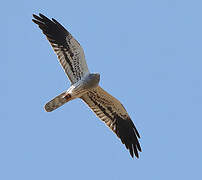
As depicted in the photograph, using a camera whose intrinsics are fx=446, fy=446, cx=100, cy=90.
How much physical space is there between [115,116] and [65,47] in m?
2.27

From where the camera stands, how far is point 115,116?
468 inches

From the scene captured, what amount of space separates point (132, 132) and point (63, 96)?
235 centimetres

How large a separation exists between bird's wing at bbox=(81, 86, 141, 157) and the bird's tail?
86cm

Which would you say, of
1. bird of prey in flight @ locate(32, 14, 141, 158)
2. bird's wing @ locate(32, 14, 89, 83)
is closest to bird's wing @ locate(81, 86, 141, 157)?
bird of prey in flight @ locate(32, 14, 141, 158)

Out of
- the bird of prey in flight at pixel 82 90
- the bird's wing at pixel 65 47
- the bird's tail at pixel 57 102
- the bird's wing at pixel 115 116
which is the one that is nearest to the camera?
the bird's tail at pixel 57 102

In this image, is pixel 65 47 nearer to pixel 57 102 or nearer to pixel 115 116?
pixel 57 102

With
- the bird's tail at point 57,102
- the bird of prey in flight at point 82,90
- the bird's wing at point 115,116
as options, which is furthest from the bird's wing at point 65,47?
the bird's wing at point 115,116

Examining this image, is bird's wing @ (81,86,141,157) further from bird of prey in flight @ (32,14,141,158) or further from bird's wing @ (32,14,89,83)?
bird's wing @ (32,14,89,83)

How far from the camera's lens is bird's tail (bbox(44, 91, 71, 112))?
10633 mm

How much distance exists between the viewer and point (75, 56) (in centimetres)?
1120

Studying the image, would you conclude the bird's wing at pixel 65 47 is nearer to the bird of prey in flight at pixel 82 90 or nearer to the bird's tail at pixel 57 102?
the bird of prey in flight at pixel 82 90

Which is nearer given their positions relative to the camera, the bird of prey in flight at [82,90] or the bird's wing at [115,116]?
the bird of prey in flight at [82,90]

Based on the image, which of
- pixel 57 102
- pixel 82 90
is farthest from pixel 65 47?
pixel 57 102

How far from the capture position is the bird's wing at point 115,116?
11.5 meters
